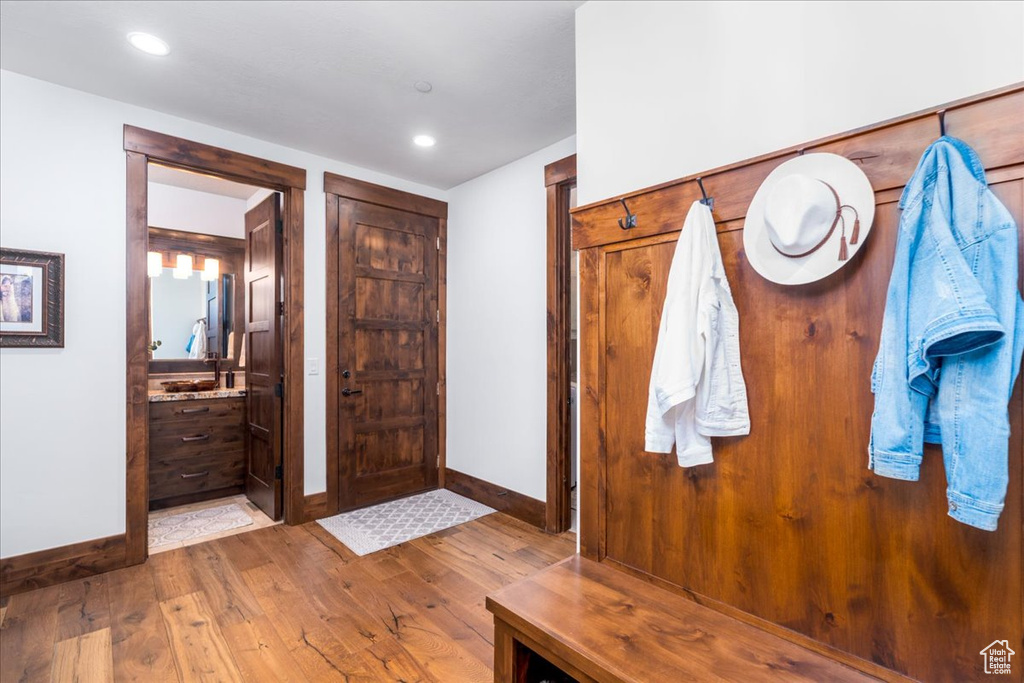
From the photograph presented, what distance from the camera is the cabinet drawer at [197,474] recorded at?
351cm

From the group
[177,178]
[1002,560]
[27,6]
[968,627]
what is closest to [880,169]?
[1002,560]

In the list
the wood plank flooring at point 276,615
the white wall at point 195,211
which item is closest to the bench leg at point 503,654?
the wood plank flooring at point 276,615

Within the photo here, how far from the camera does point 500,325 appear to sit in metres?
3.62

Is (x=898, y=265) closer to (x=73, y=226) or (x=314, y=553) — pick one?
(x=314, y=553)

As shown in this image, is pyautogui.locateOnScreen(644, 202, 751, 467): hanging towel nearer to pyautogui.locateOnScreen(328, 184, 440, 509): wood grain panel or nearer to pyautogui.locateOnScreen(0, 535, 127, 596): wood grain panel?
pyautogui.locateOnScreen(328, 184, 440, 509): wood grain panel

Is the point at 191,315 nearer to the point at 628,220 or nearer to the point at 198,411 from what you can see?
the point at 198,411

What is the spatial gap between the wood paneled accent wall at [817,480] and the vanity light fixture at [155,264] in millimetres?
4116

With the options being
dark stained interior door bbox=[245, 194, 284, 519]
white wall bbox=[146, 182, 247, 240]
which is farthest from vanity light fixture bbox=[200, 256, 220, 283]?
dark stained interior door bbox=[245, 194, 284, 519]

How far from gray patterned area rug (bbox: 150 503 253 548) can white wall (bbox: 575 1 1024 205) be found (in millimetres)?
3260

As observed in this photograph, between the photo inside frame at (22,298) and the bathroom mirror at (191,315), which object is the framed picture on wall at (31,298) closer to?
the photo inside frame at (22,298)

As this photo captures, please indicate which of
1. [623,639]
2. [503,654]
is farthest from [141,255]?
[623,639]

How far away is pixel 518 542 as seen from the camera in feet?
9.83

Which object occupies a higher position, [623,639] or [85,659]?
[623,639]

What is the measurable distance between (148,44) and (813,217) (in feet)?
9.23
